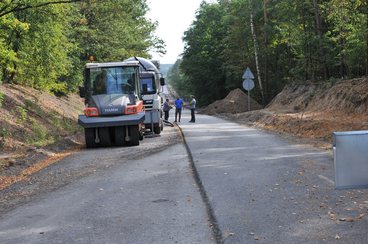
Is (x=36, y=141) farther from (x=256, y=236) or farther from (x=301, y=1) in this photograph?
(x=301, y=1)

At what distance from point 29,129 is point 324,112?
1448cm

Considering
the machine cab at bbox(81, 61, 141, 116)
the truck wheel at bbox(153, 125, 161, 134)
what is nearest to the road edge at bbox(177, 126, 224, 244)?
the machine cab at bbox(81, 61, 141, 116)

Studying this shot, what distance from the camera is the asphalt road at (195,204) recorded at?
6.38 meters

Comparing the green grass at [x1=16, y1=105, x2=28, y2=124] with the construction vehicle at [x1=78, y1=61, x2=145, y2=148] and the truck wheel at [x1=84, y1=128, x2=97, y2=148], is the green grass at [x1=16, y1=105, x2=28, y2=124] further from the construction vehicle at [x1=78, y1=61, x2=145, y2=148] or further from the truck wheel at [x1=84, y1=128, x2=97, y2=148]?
the truck wheel at [x1=84, y1=128, x2=97, y2=148]

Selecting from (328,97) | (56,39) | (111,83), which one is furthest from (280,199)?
(328,97)

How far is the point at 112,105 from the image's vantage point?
60.7ft

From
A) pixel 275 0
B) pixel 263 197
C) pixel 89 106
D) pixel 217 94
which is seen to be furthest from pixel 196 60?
pixel 263 197

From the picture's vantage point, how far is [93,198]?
29.3ft

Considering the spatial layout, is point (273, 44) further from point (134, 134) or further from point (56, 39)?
point (134, 134)

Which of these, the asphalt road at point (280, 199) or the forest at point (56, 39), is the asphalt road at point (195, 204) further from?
the forest at point (56, 39)

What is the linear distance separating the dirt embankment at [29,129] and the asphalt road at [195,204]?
243 centimetres

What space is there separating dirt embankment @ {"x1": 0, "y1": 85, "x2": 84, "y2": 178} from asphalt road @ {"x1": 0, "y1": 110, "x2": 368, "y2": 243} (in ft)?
7.96

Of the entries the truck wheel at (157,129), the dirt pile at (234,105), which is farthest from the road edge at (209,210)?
A: the dirt pile at (234,105)

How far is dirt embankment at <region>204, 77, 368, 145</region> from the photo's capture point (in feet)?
65.3
